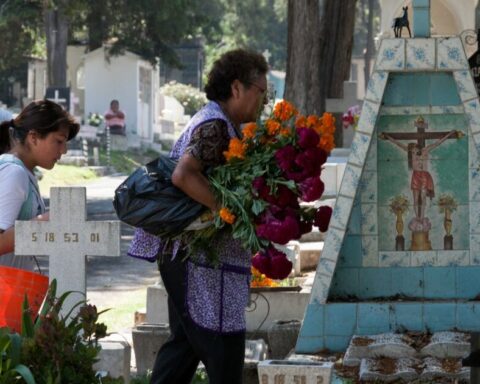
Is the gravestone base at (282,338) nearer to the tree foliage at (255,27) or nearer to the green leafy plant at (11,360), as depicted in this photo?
the green leafy plant at (11,360)

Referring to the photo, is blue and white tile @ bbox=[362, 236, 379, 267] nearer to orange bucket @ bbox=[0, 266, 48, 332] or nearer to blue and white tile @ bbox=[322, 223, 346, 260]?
blue and white tile @ bbox=[322, 223, 346, 260]

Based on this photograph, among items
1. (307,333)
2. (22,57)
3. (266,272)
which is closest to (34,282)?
(266,272)

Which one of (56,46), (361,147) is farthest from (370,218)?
(56,46)

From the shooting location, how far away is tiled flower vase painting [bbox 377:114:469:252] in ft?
25.1

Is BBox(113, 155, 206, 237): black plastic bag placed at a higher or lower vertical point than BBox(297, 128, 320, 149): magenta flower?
lower

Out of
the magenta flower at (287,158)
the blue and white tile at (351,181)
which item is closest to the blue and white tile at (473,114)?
the blue and white tile at (351,181)

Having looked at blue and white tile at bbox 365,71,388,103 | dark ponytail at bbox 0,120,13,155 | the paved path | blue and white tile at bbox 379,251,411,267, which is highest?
blue and white tile at bbox 365,71,388,103

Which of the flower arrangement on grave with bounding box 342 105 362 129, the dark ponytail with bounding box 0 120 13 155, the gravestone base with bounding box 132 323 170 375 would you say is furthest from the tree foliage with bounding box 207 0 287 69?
the dark ponytail with bounding box 0 120 13 155

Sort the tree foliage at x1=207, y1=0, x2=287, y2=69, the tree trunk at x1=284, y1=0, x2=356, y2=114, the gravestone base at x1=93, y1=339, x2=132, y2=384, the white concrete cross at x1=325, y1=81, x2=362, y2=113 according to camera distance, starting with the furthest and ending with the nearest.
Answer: the tree foliage at x1=207, y1=0, x2=287, y2=69
the white concrete cross at x1=325, y1=81, x2=362, y2=113
the tree trunk at x1=284, y1=0, x2=356, y2=114
the gravestone base at x1=93, y1=339, x2=132, y2=384

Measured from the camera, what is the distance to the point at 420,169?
766 cm

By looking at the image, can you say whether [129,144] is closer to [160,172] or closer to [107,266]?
[107,266]

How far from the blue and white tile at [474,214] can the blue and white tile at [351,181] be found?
0.67 metres

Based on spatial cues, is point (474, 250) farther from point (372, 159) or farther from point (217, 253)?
point (217, 253)

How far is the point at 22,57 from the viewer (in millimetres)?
47188
